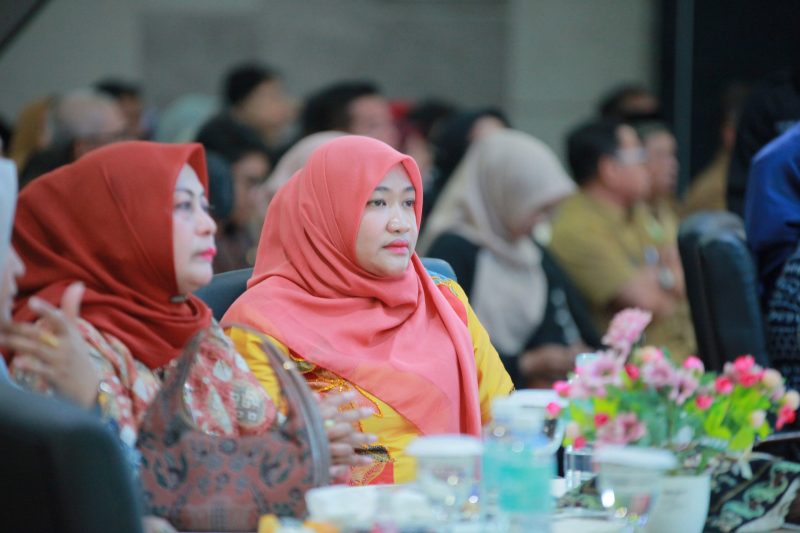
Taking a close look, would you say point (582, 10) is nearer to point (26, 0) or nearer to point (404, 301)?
point (26, 0)

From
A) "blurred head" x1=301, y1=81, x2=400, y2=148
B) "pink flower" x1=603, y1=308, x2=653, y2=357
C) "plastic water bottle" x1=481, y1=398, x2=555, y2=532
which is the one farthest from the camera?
"blurred head" x1=301, y1=81, x2=400, y2=148

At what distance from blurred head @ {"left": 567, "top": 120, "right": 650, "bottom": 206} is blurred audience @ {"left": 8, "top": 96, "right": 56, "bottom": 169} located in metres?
2.25

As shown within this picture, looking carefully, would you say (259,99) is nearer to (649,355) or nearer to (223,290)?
(223,290)

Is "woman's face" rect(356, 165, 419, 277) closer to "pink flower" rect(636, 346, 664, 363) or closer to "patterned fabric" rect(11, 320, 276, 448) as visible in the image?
"patterned fabric" rect(11, 320, 276, 448)

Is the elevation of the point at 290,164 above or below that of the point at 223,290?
above

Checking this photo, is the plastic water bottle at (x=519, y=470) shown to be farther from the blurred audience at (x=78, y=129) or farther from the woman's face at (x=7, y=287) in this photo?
the blurred audience at (x=78, y=129)

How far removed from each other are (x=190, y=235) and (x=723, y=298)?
1.53m

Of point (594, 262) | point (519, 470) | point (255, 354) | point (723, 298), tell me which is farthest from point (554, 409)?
point (594, 262)

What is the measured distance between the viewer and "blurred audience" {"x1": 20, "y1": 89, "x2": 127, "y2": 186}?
4.76 m

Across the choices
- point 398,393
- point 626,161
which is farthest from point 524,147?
point 398,393

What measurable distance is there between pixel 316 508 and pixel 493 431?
287 mm

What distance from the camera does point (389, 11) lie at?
844 centimetres

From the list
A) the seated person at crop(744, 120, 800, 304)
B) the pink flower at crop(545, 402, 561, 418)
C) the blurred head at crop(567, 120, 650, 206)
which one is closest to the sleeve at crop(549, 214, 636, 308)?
the blurred head at crop(567, 120, 650, 206)

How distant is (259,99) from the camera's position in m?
7.27
